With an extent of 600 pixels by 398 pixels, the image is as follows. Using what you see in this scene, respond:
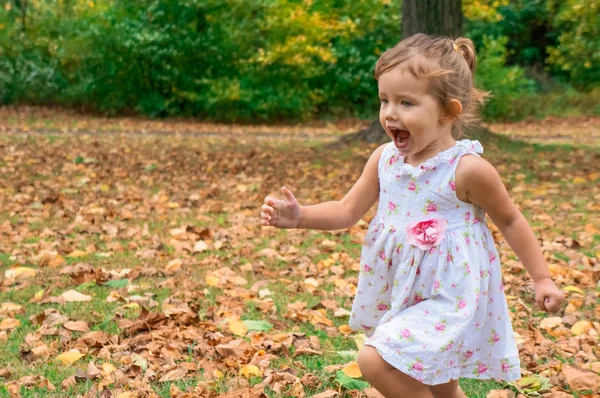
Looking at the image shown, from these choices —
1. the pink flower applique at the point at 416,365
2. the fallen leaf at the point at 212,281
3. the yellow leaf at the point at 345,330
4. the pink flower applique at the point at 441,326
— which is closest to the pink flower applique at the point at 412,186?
the pink flower applique at the point at 441,326

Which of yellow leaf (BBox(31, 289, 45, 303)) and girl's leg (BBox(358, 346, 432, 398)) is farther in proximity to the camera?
yellow leaf (BBox(31, 289, 45, 303))

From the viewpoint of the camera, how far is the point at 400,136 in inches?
99.8

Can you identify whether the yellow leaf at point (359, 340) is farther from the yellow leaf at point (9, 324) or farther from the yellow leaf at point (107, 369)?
the yellow leaf at point (9, 324)

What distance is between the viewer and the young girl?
2383mm

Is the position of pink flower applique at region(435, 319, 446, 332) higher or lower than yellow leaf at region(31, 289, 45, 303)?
higher

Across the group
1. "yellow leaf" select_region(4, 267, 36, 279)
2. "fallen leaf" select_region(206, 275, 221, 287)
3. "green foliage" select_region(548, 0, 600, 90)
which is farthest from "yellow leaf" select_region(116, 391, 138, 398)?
"green foliage" select_region(548, 0, 600, 90)

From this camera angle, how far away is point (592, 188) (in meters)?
8.76

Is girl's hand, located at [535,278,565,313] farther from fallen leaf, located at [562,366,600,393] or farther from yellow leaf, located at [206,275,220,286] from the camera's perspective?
yellow leaf, located at [206,275,220,286]

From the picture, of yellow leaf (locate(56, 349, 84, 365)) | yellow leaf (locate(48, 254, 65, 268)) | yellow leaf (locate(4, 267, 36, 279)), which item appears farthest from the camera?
yellow leaf (locate(48, 254, 65, 268))

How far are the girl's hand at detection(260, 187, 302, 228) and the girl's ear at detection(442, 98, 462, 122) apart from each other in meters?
0.58

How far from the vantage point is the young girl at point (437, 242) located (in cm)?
238

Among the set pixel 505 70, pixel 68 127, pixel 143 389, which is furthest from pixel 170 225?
pixel 505 70

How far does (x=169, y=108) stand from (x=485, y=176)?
1849cm

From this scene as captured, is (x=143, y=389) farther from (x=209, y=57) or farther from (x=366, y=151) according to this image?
(x=209, y=57)
